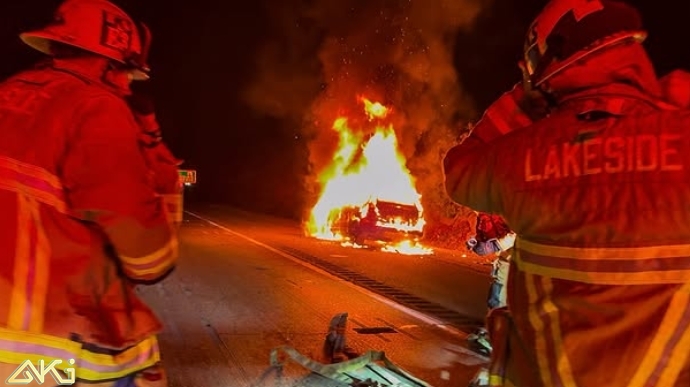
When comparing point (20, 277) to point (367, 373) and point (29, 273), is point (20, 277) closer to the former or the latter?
point (29, 273)

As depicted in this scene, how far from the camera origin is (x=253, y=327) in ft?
24.8

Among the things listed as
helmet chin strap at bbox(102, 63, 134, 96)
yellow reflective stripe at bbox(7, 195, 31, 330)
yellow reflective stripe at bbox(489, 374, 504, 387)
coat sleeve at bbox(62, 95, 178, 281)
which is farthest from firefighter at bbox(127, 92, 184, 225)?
yellow reflective stripe at bbox(489, 374, 504, 387)

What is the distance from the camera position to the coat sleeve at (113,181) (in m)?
2.01

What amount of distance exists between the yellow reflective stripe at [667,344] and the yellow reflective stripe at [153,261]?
4.84 feet

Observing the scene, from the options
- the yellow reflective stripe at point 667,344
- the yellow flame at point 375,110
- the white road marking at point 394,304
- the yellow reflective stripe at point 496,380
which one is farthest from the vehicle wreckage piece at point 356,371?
the yellow flame at point 375,110

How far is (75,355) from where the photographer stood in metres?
2.02

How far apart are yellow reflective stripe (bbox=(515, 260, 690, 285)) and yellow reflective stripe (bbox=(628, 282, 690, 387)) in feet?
0.10

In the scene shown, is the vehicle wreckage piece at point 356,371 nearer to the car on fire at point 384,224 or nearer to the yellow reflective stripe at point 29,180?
the yellow reflective stripe at point 29,180

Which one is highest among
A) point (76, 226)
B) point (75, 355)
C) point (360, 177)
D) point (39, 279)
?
point (360, 177)

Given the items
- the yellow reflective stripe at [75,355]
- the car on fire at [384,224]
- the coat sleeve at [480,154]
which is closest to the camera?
the yellow reflective stripe at [75,355]

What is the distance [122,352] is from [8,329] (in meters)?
0.36

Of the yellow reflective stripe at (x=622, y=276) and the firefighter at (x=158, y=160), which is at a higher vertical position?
the firefighter at (x=158, y=160)

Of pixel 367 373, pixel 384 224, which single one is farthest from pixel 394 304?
pixel 384 224

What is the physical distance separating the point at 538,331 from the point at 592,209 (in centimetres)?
38
